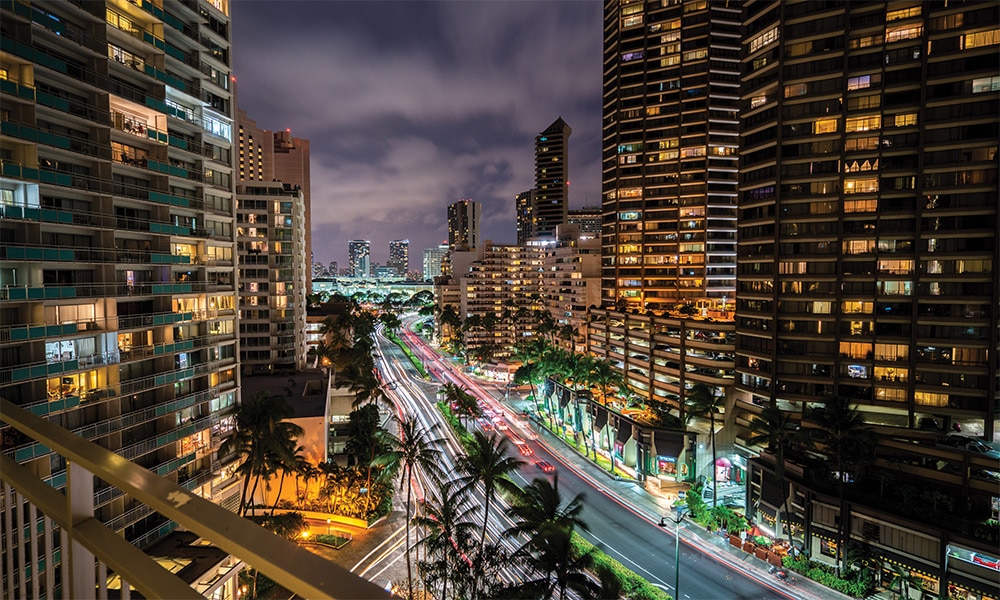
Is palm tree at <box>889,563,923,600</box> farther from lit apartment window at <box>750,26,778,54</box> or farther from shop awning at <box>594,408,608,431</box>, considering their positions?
lit apartment window at <box>750,26,778,54</box>

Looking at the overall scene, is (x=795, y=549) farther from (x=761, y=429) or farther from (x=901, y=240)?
(x=901, y=240)

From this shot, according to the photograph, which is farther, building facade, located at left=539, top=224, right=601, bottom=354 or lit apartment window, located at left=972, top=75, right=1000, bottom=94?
building facade, located at left=539, top=224, right=601, bottom=354

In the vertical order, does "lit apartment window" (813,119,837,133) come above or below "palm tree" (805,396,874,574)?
above

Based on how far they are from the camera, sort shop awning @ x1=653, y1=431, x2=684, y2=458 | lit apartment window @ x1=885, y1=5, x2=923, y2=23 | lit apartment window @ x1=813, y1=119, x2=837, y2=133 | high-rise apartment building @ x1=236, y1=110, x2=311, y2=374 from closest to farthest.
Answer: lit apartment window @ x1=885, y1=5, x2=923, y2=23 < lit apartment window @ x1=813, y1=119, x2=837, y2=133 < shop awning @ x1=653, y1=431, x2=684, y2=458 < high-rise apartment building @ x1=236, y1=110, x2=311, y2=374

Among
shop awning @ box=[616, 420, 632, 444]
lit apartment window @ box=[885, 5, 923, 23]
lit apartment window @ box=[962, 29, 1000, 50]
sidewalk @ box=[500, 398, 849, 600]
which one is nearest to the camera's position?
sidewalk @ box=[500, 398, 849, 600]

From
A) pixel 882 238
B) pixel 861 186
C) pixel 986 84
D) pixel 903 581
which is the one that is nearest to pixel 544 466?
pixel 903 581

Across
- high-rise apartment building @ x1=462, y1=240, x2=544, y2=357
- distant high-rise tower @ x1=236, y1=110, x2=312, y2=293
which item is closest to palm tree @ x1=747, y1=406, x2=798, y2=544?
high-rise apartment building @ x1=462, y1=240, x2=544, y2=357

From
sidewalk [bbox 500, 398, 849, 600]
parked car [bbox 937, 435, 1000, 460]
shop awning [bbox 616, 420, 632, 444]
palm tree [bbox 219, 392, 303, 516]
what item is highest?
palm tree [bbox 219, 392, 303, 516]

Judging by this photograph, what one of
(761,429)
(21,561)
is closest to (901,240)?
(761,429)
